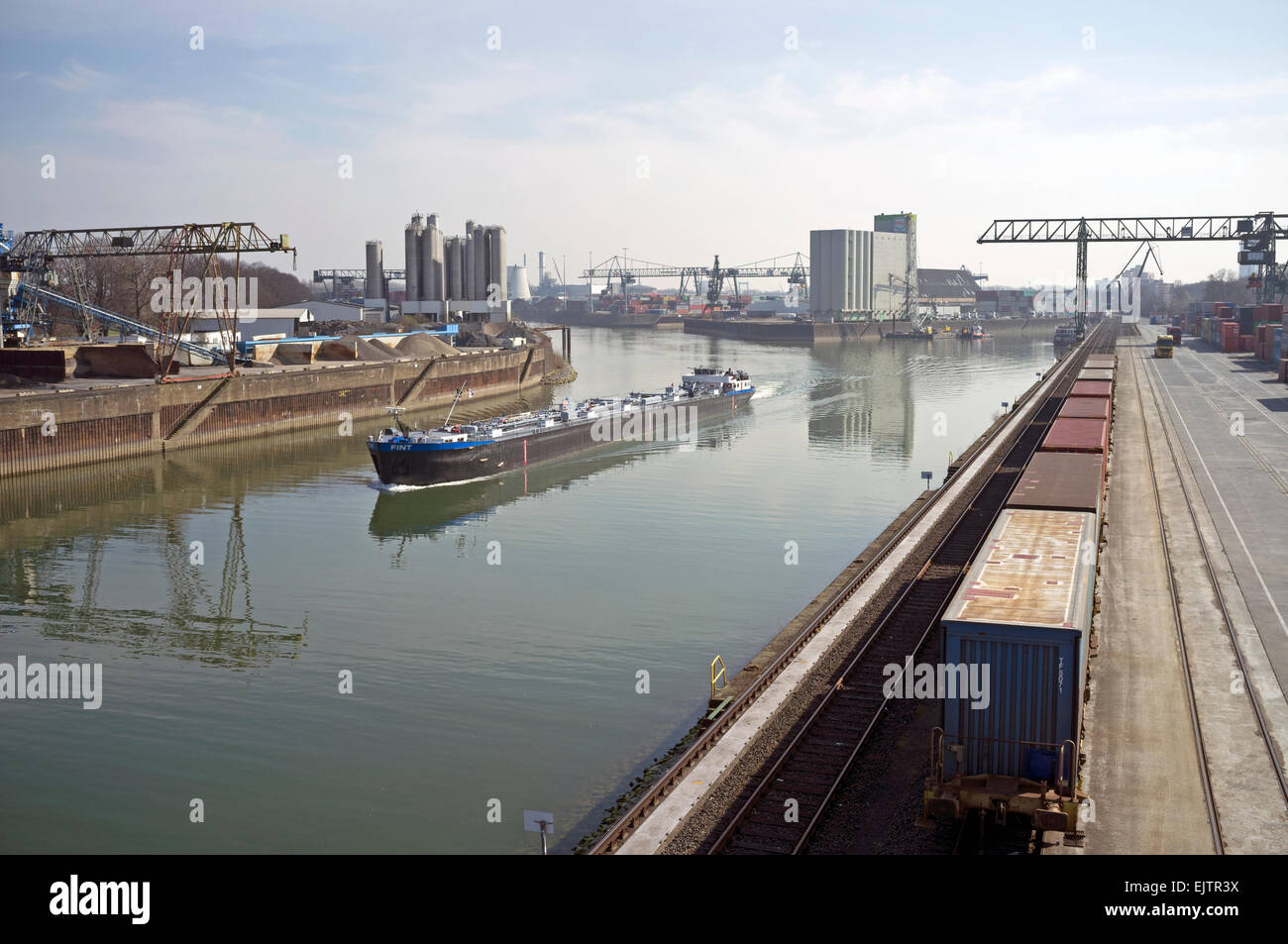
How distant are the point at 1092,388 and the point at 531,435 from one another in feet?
89.2

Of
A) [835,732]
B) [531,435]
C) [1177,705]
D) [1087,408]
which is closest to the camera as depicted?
[835,732]

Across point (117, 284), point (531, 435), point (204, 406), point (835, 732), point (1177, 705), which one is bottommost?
point (835, 732)

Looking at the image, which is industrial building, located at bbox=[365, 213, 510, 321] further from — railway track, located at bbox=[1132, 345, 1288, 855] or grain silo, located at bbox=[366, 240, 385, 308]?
railway track, located at bbox=[1132, 345, 1288, 855]

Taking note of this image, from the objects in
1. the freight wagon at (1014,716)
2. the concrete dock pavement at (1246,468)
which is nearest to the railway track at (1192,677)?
the concrete dock pavement at (1246,468)

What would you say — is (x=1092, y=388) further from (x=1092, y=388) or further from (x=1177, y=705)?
(x=1177, y=705)

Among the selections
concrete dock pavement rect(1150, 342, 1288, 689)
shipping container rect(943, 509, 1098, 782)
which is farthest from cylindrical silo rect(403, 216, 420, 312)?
shipping container rect(943, 509, 1098, 782)

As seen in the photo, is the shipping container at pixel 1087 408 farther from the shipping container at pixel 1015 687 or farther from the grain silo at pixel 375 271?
the grain silo at pixel 375 271

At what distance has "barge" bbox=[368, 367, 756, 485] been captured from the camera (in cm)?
4741

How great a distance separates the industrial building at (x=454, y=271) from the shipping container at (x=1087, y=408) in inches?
3798

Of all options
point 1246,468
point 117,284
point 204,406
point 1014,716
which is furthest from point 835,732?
point 117,284

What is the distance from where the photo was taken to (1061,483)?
25922 mm

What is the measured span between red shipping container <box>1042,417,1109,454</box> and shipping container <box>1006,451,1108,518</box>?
0.80m

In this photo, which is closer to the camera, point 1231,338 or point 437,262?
point 1231,338

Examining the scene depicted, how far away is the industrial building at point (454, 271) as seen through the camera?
133625 millimetres
